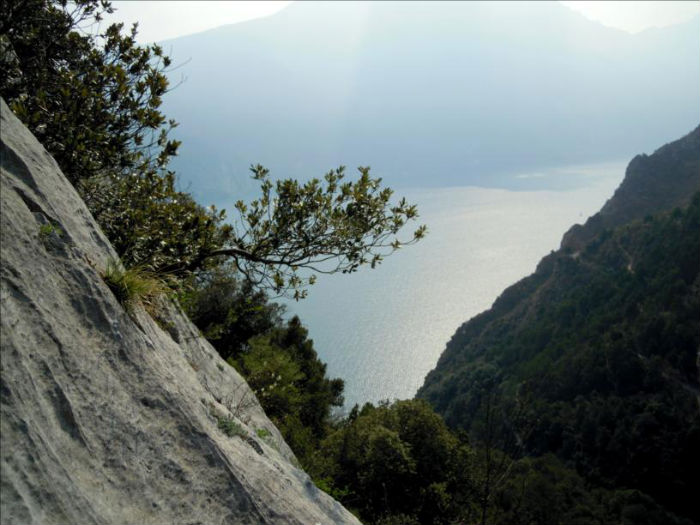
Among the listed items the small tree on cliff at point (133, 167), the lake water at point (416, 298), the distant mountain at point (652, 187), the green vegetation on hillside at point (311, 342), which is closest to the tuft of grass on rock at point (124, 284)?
the green vegetation on hillside at point (311, 342)

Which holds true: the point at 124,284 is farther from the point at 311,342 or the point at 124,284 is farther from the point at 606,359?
the point at 606,359

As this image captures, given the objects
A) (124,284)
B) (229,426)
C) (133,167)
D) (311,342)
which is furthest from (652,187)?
(124,284)

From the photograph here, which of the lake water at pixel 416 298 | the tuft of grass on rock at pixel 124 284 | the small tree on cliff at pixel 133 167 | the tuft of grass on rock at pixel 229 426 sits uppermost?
the lake water at pixel 416 298

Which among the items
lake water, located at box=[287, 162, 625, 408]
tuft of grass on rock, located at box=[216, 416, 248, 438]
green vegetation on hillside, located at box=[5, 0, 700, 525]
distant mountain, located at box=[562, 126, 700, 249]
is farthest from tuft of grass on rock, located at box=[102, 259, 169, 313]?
distant mountain, located at box=[562, 126, 700, 249]

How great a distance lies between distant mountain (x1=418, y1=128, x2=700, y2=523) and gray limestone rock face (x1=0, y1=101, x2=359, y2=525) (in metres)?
34.6

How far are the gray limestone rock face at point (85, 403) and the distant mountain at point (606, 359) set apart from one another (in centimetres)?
3464

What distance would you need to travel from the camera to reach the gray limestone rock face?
Answer: 290 cm

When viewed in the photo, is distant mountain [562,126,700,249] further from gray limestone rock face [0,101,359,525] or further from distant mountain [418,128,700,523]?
gray limestone rock face [0,101,359,525]

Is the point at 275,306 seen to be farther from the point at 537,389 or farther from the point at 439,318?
the point at 439,318

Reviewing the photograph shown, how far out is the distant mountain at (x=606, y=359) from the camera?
51.2 m

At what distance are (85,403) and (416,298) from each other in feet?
344

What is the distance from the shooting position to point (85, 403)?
338 centimetres

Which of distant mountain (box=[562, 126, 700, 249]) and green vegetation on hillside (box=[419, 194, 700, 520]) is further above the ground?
distant mountain (box=[562, 126, 700, 249])

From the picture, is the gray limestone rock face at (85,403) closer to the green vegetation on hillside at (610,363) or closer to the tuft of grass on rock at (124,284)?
the tuft of grass on rock at (124,284)
